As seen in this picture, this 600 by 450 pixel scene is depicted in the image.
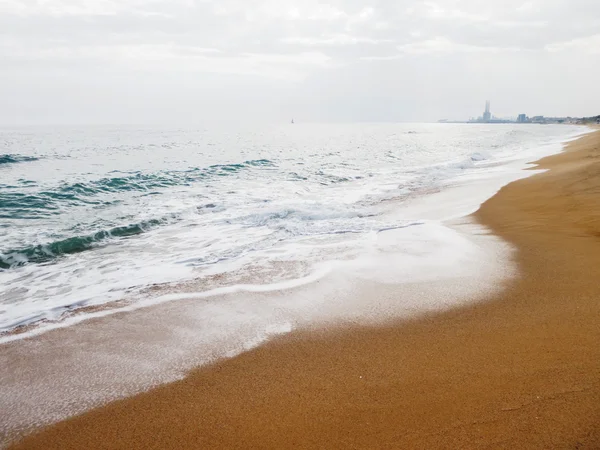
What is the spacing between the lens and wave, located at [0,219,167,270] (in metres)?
7.41

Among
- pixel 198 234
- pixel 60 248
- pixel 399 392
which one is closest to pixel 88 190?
pixel 60 248

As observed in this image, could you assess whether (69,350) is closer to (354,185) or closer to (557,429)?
(557,429)

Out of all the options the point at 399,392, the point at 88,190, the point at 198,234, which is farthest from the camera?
the point at 88,190

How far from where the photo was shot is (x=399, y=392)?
292 cm

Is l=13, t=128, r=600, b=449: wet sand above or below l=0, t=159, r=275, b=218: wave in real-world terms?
below

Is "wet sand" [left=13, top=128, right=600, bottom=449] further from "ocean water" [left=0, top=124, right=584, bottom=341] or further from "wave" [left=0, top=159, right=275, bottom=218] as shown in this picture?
"wave" [left=0, top=159, right=275, bottom=218]

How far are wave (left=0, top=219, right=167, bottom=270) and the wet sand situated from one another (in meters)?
5.93

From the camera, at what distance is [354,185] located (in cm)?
1708

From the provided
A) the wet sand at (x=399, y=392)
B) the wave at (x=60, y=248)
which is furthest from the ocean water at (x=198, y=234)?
the wet sand at (x=399, y=392)

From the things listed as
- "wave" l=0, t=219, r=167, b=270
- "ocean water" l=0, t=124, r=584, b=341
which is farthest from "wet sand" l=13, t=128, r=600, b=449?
"wave" l=0, t=219, r=167, b=270

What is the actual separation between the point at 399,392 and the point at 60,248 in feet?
25.8

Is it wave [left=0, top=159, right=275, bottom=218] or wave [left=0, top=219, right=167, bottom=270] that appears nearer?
wave [left=0, top=219, right=167, bottom=270]

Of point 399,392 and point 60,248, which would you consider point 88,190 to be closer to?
point 60,248

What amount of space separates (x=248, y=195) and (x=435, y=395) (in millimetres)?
12379
